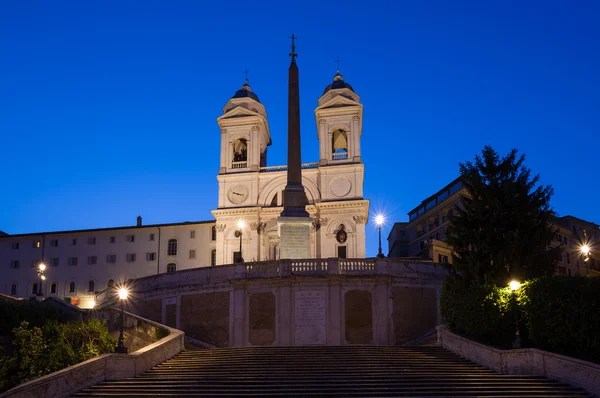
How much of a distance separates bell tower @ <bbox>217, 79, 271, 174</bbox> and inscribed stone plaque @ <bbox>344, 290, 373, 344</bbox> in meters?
36.9

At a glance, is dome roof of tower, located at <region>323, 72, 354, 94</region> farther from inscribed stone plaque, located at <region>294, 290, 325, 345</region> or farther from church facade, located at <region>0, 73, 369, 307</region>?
inscribed stone plaque, located at <region>294, 290, 325, 345</region>

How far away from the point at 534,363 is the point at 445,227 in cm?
4944

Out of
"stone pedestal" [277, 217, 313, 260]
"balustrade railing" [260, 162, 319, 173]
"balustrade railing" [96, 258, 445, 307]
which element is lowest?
"balustrade railing" [96, 258, 445, 307]

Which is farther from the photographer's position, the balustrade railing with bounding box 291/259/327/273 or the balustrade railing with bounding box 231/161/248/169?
the balustrade railing with bounding box 231/161/248/169

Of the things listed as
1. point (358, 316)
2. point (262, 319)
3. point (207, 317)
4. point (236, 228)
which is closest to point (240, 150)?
point (236, 228)

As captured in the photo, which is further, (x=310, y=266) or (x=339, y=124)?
(x=339, y=124)

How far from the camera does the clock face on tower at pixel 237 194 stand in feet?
220

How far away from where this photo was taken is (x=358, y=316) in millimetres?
32500

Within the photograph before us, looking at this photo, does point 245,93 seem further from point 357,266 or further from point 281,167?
point 357,266

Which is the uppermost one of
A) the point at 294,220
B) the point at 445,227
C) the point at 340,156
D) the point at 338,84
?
the point at 338,84

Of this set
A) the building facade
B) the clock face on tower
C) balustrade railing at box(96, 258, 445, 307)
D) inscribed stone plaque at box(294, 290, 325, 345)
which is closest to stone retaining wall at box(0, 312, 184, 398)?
inscribed stone plaque at box(294, 290, 325, 345)

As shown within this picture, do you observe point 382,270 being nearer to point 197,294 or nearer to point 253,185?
point 197,294

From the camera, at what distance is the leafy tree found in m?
26.1

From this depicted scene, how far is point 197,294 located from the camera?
35.0 metres
